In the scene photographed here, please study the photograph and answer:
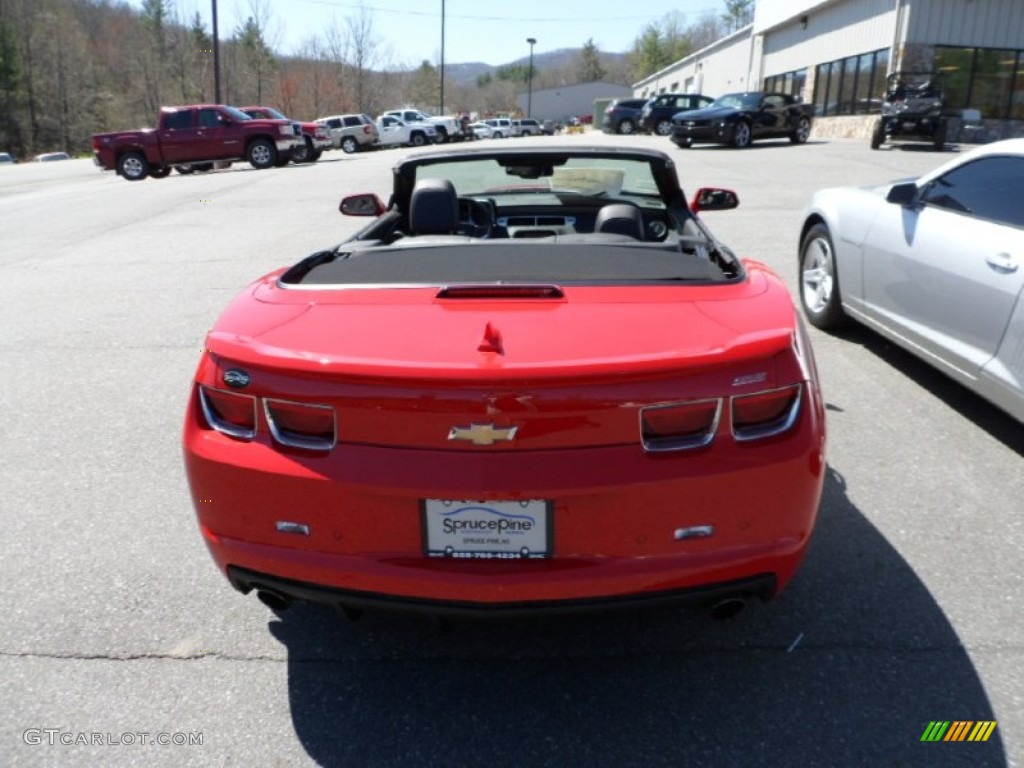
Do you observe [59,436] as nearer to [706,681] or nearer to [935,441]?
[706,681]

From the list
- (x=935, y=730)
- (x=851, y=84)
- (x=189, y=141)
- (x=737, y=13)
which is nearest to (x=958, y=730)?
(x=935, y=730)

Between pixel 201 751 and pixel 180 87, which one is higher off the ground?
pixel 180 87

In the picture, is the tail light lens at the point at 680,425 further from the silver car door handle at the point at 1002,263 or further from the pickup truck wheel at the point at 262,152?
the pickup truck wheel at the point at 262,152

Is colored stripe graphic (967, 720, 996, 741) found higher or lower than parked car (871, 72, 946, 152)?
lower

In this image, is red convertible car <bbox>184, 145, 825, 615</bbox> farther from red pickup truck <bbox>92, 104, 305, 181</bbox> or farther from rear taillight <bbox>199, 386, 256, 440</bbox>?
red pickup truck <bbox>92, 104, 305, 181</bbox>

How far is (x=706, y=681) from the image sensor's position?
242 centimetres

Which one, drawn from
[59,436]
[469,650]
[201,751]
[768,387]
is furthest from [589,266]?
[59,436]

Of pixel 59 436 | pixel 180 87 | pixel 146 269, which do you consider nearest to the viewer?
pixel 59 436

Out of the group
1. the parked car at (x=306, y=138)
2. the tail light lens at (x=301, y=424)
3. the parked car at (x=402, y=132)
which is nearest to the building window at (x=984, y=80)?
the parked car at (x=306, y=138)

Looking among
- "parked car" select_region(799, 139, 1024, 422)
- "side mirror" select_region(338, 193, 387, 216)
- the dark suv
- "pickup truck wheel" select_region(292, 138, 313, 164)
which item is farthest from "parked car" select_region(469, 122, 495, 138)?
"side mirror" select_region(338, 193, 387, 216)

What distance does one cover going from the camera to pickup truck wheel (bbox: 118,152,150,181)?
23047 millimetres

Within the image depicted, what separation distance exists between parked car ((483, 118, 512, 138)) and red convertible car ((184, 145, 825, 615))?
5841 cm

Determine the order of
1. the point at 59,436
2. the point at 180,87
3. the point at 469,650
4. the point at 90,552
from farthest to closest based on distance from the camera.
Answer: the point at 180,87 < the point at 59,436 < the point at 90,552 < the point at 469,650

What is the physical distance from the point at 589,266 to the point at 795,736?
151 cm
